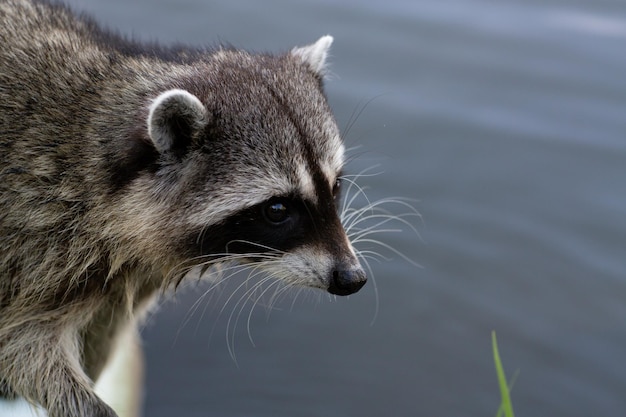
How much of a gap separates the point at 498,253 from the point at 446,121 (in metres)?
1.52

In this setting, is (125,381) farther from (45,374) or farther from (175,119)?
(175,119)

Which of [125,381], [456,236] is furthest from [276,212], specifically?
[456,236]

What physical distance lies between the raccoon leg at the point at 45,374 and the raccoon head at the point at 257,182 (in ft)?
3.10

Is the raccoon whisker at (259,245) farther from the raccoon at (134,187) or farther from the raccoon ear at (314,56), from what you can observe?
the raccoon ear at (314,56)

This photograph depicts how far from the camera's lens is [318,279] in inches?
227

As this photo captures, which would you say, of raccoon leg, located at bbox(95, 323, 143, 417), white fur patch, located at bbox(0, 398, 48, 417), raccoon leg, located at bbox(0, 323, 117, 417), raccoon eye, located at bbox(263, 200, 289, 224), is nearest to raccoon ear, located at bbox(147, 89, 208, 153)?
raccoon eye, located at bbox(263, 200, 289, 224)

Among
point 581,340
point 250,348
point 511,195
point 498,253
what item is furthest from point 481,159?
point 250,348

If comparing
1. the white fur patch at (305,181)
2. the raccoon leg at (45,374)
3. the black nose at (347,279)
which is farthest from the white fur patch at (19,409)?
the white fur patch at (305,181)

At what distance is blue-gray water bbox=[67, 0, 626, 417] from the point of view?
796cm

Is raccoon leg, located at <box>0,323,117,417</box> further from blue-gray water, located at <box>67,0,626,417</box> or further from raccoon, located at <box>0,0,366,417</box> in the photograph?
blue-gray water, located at <box>67,0,626,417</box>

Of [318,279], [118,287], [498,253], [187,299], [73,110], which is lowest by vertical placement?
[187,299]

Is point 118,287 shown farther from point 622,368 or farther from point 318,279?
point 622,368

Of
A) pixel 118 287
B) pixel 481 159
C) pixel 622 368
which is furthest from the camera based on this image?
pixel 481 159

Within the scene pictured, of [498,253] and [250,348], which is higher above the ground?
[498,253]
